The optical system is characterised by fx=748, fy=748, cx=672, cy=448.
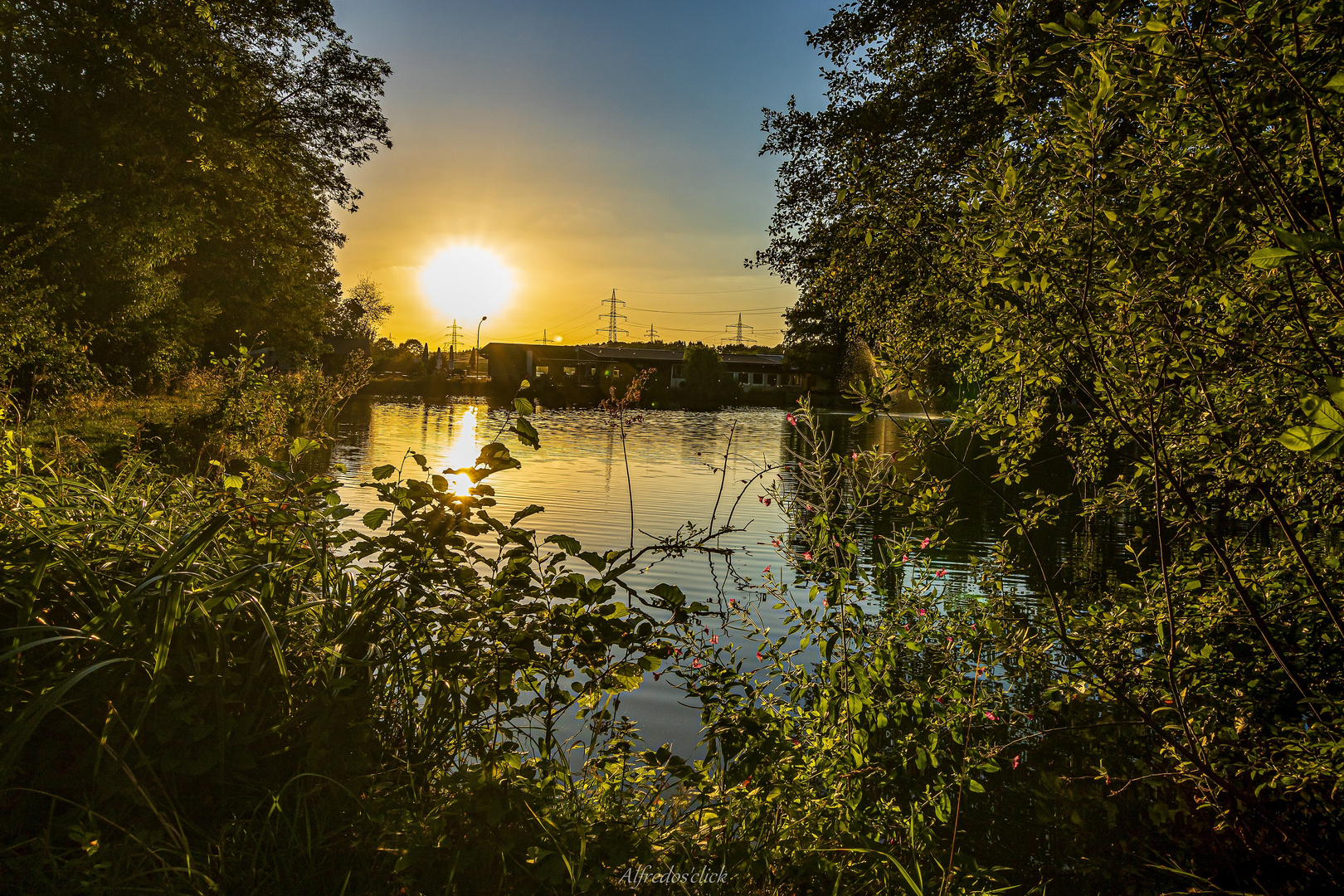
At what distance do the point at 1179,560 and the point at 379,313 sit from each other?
7419cm

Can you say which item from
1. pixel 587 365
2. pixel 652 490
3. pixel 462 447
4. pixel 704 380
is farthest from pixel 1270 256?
pixel 587 365

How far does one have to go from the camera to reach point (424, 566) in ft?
8.54

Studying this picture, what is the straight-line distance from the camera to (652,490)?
16422 millimetres

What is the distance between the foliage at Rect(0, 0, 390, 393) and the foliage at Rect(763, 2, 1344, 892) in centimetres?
1170

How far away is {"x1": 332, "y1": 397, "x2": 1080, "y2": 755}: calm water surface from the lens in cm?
585

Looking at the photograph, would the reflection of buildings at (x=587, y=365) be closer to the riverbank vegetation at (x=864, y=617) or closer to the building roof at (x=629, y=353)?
the building roof at (x=629, y=353)

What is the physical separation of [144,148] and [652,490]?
1321cm

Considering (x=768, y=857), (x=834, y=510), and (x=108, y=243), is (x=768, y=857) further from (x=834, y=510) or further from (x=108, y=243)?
(x=108, y=243)

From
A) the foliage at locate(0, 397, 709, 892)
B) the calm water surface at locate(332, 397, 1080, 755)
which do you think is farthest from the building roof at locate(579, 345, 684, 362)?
the foliage at locate(0, 397, 709, 892)

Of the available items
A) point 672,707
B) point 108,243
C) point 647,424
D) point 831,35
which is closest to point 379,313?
point 647,424

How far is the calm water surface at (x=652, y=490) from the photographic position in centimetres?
585

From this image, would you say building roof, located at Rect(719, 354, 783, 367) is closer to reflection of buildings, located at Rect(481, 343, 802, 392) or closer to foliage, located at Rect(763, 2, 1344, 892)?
reflection of buildings, located at Rect(481, 343, 802, 392)

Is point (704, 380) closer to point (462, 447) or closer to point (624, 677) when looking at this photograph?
point (462, 447)

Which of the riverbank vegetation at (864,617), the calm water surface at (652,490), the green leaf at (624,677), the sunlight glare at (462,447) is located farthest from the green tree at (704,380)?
the green leaf at (624,677)
